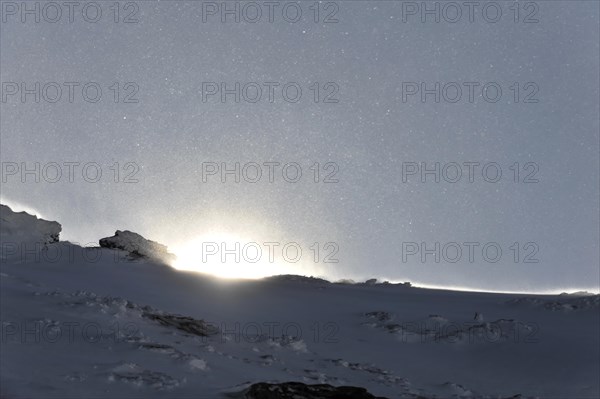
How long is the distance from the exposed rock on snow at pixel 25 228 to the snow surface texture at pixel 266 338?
455 centimetres

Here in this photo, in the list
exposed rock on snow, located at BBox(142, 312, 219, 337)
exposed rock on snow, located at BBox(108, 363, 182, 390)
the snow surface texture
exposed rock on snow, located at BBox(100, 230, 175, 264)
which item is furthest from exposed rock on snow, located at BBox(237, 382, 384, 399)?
exposed rock on snow, located at BBox(100, 230, 175, 264)

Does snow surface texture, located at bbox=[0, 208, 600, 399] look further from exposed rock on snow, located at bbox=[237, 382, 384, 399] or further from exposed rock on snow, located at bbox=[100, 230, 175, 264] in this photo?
exposed rock on snow, located at bbox=[100, 230, 175, 264]

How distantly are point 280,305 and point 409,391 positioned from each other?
25.6 ft

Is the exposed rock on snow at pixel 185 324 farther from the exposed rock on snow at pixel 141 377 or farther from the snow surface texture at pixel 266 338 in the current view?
the exposed rock on snow at pixel 141 377

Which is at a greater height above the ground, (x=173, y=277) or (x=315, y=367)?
(x=173, y=277)

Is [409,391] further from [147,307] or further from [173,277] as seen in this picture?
[173,277]

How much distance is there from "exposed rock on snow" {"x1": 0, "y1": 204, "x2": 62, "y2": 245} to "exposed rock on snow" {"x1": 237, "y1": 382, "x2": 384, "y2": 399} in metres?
19.9

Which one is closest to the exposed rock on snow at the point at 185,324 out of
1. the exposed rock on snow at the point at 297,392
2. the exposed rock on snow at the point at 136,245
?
the exposed rock on snow at the point at 297,392

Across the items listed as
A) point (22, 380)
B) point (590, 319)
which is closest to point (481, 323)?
point (590, 319)

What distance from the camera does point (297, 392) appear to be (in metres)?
9.58

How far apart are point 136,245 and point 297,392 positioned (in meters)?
21.9

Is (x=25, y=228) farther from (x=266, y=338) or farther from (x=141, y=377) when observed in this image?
(x=141, y=377)

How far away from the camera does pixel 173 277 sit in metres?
22.8

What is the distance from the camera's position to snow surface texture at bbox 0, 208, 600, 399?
10.4m
